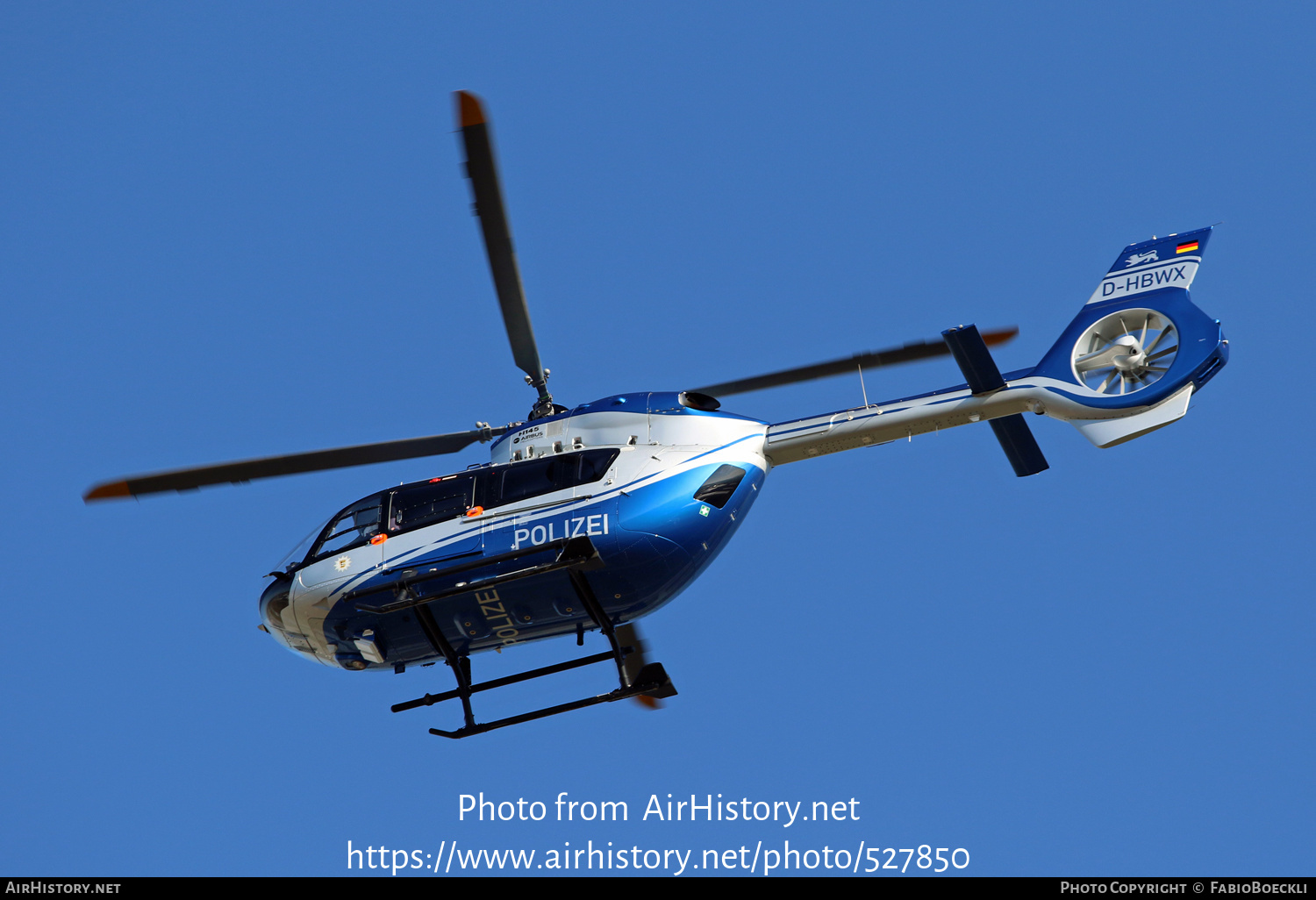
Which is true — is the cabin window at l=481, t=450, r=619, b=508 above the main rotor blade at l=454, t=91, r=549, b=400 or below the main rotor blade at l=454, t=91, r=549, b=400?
below

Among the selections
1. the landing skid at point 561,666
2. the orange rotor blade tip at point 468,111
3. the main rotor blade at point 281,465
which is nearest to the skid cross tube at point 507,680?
the landing skid at point 561,666

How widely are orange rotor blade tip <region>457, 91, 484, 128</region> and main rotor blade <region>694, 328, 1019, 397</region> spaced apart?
12.8 feet

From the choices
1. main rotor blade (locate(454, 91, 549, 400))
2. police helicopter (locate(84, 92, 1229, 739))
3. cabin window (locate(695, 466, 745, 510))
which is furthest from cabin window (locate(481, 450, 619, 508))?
main rotor blade (locate(454, 91, 549, 400))

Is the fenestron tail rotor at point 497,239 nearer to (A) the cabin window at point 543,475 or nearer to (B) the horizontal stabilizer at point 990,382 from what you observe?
(A) the cabin window at point 543,475

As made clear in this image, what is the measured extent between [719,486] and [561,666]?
252 cm

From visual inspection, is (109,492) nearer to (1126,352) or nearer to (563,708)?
(563,708)

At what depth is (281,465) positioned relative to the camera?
53.8 ft

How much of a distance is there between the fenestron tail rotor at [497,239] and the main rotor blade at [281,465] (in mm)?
922

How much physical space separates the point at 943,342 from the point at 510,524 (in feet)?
15.8

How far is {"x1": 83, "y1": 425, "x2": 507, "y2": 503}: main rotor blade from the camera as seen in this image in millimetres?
16312

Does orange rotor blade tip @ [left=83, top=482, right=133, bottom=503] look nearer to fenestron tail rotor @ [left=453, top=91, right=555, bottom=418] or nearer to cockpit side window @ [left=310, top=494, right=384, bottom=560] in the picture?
cockpit side window @ [left=310, top=494, right=384, bottom=560]

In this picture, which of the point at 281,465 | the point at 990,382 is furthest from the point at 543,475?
the point at 990,382

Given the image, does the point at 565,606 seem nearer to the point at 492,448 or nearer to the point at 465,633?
the point at 465,633
